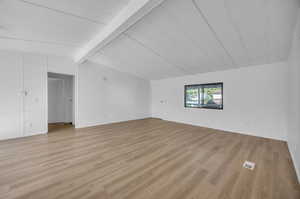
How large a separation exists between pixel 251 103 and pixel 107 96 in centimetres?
581

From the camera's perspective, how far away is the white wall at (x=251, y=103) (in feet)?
11.1

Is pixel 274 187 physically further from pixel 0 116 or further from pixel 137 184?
pixel 0 116

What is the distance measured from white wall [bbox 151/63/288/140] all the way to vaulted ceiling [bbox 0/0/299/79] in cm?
46

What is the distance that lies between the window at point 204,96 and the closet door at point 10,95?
634 cm

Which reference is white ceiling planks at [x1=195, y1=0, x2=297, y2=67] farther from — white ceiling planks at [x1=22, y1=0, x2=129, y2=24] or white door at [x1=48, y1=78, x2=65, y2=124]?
white door at [x1=48, y1=78, x2=65, y2=124]

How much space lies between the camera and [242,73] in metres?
4.01

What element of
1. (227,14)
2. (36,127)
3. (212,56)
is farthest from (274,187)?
(36,127)

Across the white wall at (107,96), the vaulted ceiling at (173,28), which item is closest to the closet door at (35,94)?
the vaulted ceiling at (173,28)

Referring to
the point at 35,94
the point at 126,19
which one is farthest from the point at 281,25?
the point at 35,94

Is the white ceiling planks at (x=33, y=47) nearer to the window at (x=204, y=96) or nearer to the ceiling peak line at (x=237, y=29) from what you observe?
the ceiling peak line at (x=237, y=29)

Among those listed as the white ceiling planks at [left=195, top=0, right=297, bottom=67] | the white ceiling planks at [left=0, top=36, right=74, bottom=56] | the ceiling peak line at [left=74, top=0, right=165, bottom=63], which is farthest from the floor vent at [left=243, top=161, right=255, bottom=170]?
the white ceiling planks at [left=0, top=36, right=74, bottom=56]

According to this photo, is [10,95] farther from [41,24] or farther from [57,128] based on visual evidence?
[41,24]

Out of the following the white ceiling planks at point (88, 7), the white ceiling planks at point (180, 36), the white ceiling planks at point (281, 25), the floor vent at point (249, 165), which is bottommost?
the floor vent at point (249, 165)

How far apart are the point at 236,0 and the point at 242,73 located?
3.10 m
